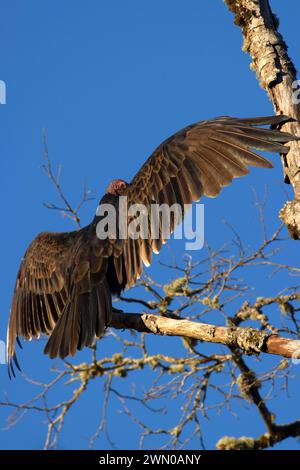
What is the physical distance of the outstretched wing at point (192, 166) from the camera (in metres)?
3.95

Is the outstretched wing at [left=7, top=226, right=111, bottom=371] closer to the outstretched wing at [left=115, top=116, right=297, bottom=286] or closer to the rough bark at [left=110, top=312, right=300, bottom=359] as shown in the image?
the outstretched wing at [left=115, top=116, right=297, bottom=286]

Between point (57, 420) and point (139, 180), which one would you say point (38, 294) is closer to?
point (57, 420)

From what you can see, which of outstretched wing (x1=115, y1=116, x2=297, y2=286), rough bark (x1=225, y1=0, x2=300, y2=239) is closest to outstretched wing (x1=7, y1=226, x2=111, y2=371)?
outstretched wing (x1=115, y1=116, x2=297, y2=286)

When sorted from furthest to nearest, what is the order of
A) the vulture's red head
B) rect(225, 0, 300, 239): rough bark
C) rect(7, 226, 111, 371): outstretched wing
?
the vulture's red head < rect(7, 226, 111, 371): outstretched wing < rect(225, 0, 300, 239): rough bark

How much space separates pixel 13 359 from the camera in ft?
16.8

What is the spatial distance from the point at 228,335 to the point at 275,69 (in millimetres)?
1297

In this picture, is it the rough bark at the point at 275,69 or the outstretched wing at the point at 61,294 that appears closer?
the rough bark at the point at 275,69

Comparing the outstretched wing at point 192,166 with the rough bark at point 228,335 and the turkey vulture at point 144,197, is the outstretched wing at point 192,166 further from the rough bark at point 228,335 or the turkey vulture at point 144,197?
the rough bark at point 228,335

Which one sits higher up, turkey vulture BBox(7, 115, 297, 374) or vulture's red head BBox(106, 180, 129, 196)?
vulture's red head BBox(106, 180, 129, 196)

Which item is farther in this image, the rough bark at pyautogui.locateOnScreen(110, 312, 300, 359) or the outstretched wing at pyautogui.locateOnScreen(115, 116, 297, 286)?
the outstretched wing at pyautogui.locateOnScreen(115, 116, 297, 286)

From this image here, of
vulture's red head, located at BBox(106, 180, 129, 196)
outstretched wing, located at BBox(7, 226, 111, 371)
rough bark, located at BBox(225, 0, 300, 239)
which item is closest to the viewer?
rough bark, located at BBox(225, 0, 300, 239)

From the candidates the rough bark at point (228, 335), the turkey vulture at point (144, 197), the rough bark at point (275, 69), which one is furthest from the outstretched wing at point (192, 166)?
the rough bark at point (228, 335)

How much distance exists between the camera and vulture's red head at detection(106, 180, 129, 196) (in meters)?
4.80

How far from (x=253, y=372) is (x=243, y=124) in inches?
61.4
